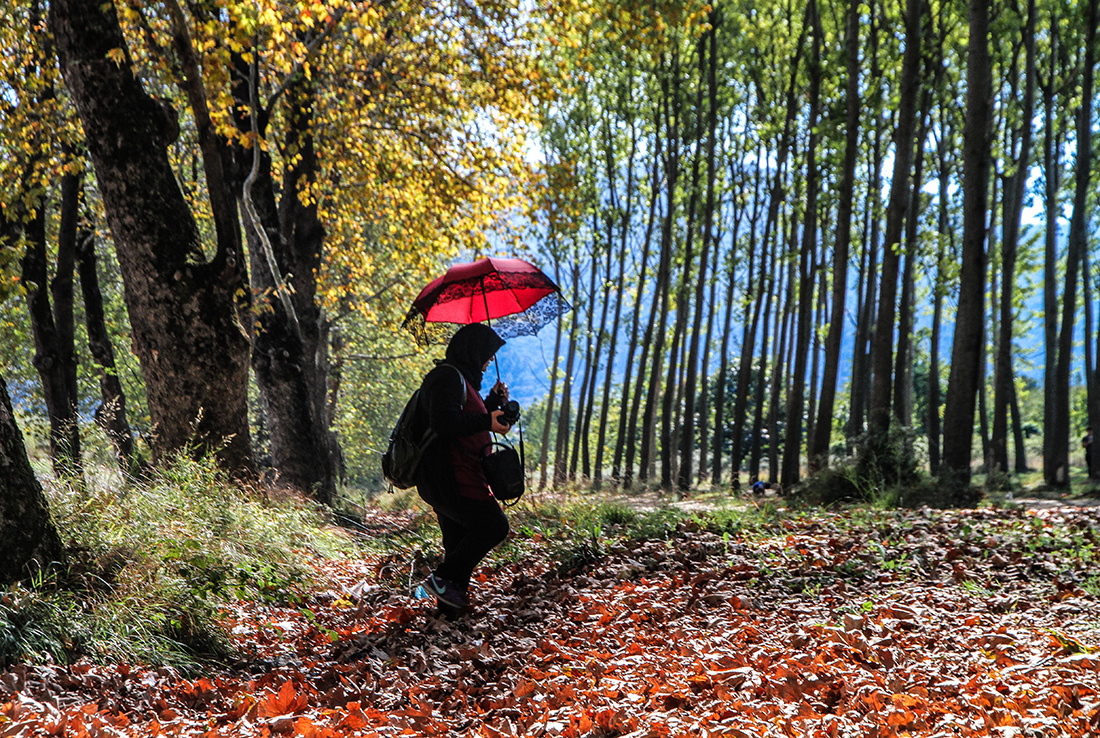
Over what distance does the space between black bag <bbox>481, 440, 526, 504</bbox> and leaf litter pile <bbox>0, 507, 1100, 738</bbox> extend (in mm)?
886

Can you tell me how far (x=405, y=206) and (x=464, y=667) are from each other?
9554mm

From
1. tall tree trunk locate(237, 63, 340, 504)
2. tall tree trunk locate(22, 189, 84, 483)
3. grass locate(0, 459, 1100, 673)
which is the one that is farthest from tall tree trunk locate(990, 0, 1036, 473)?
tall tree trunk locate(22, 189, 84, 483)

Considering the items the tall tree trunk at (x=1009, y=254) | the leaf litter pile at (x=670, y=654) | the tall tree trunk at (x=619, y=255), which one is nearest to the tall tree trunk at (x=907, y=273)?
the tall tree trunk at (x=1009, y=254)

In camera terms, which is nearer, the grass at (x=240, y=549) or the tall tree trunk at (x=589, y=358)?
the grass at (x=240, y=549)

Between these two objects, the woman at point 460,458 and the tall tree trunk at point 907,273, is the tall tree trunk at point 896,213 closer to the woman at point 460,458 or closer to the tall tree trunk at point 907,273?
the tall tree trunk at point 907,273

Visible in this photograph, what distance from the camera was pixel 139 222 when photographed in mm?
7074

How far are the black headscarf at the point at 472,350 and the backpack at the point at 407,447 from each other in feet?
0.33

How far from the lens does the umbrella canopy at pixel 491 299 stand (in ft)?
19.7

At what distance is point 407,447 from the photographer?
5.21 m

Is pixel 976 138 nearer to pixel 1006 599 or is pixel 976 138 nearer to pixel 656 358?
pixel 1006 599

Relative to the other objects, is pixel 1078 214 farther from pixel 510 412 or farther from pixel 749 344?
pixel 510 412

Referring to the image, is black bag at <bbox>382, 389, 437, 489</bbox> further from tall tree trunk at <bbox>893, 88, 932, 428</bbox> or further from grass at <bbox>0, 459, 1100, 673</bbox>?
tall tree trunk at <bbox>893, 88, 932, 428</bbox>

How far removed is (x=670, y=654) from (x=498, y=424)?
1.84 metres

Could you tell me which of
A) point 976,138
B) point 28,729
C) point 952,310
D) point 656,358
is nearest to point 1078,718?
point 28,729
